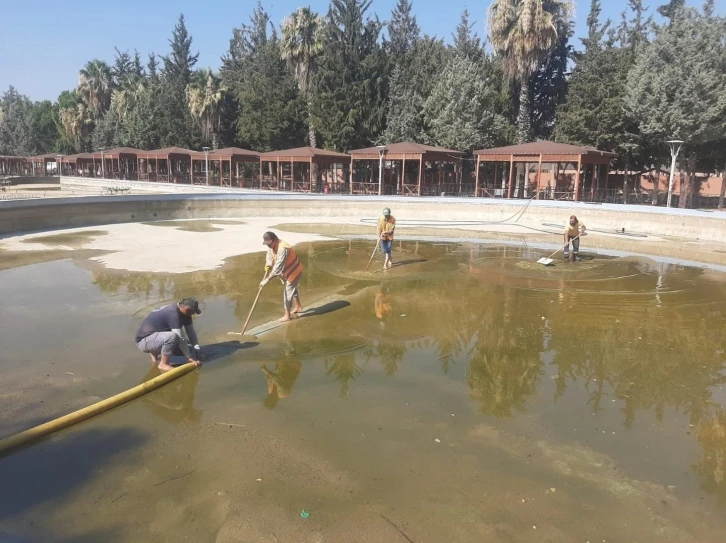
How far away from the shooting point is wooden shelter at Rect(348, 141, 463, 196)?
31.6 metres

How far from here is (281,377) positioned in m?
6.77

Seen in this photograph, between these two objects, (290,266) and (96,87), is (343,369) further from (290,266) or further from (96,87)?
(96,87)

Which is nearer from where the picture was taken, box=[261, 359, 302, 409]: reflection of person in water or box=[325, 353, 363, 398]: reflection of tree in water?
box=[261, 359, 302, 409]: reflection of person in water

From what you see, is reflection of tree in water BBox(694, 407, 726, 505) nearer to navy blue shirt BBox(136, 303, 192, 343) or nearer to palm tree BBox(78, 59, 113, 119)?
navy blue shirt BBox(136, 303, 192, 343)

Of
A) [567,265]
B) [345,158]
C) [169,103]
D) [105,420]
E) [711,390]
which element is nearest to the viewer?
[105,420]

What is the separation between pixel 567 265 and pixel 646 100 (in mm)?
17696

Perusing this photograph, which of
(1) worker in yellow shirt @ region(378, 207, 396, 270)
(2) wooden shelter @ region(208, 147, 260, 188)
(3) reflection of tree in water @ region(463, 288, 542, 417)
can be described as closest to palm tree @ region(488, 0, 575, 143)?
(2) wooden shelter @ region(208, 147, 260, 188)

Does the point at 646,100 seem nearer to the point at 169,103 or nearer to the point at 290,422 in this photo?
the point at 290,422

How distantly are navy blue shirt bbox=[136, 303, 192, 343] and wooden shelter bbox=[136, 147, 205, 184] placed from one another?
36.8 metres

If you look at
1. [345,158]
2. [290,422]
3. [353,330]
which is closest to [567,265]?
[353,330]

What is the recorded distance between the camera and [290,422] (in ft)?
18.5

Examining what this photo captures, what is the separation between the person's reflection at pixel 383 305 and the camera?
9.45 meters

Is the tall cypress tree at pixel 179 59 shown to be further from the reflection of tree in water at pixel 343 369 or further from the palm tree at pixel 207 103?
the reflection of tree in water at pixel 343 369

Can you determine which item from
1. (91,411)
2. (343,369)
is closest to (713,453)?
(343,369)
